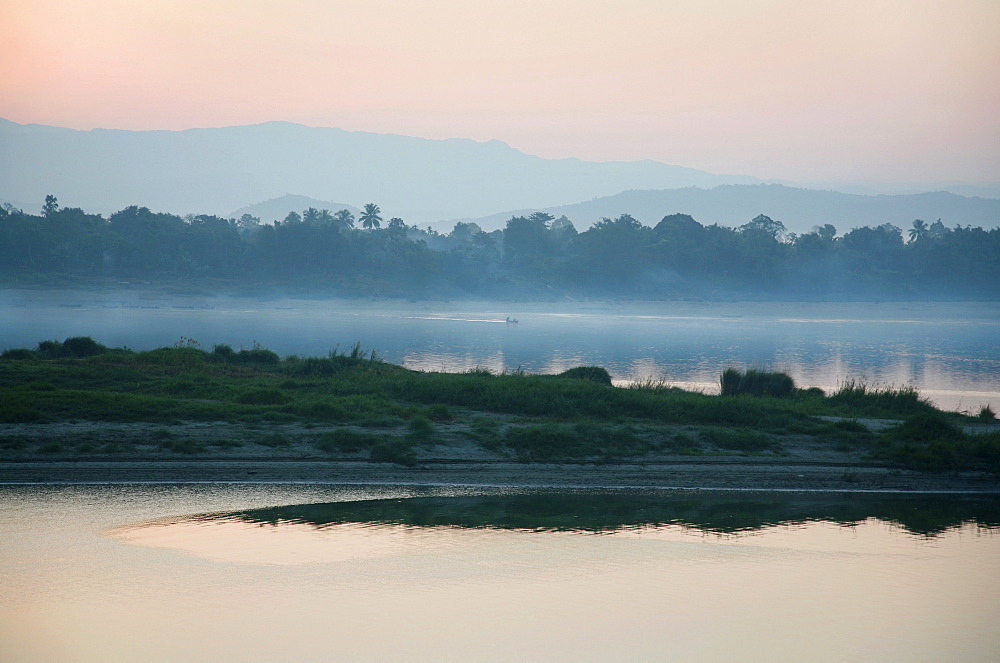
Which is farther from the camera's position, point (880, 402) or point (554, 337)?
point (554, 337)

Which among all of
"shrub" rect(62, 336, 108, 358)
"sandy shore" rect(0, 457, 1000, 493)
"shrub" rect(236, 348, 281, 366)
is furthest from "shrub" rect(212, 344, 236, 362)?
"sandy shore" rect(0, 457, 1000, 493)

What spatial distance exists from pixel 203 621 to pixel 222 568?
1723 millimetres

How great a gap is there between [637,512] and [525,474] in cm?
293

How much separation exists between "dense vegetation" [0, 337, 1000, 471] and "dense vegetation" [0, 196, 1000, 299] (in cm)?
11211

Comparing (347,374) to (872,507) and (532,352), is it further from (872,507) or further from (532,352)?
(532,352)

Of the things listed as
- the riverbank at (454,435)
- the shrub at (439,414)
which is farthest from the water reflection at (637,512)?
the shrub at (439,414)

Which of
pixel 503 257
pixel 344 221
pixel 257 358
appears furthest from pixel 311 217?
pixel 257 358

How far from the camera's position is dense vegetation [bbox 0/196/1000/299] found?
132 m

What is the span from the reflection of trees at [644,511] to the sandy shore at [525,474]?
61cm

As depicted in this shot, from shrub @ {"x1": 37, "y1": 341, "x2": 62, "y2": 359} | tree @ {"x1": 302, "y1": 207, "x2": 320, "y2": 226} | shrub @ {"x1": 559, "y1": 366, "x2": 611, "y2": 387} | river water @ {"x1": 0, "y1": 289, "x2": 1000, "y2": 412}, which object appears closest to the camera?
shrub @ {"x1": 559, "y1": 366, "x2": 611, "y2": 387}

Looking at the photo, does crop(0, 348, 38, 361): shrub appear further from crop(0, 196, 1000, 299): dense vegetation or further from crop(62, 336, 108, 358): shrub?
crop(0, 196, 1000, 299): dense vegetation

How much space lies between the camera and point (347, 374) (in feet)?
90.2

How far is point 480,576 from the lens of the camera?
12.7 meters

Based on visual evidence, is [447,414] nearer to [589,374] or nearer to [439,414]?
[439,414]
